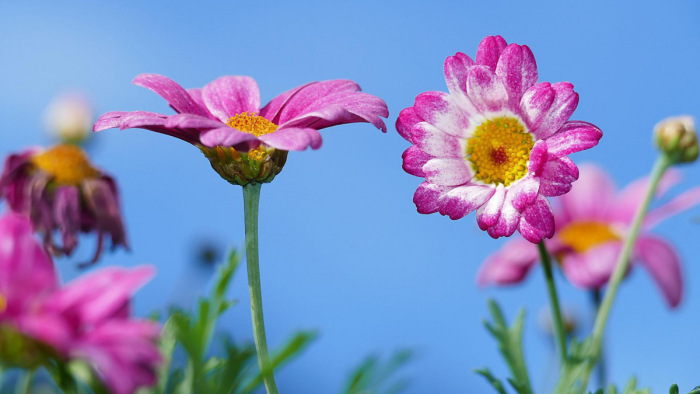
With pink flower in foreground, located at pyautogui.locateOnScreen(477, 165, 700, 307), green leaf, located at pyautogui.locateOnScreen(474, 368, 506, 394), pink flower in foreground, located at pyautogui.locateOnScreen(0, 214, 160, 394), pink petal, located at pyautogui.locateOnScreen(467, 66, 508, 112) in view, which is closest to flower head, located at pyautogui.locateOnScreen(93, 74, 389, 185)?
pink petal, located at pyautogui.locateOnScreen(467, 66, 508, 112)

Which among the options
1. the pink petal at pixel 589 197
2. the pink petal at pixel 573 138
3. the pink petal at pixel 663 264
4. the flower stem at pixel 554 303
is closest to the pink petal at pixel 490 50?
the pink petal at pixel 573 138

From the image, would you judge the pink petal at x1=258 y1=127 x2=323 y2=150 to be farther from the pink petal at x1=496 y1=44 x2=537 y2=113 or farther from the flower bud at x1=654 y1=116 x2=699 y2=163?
the flower bud at x1=654 y1=116 x2=699 y2=163

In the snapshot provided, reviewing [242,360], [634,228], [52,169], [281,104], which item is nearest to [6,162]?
[52,169]

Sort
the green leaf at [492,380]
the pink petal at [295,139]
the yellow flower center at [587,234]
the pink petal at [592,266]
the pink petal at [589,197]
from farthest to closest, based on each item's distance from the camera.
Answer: the pink petal at [589,197] < the yellow flower center at [587,234] < the pink petal at [592,266] < the green leaf at [492,380] < the pink petal at [295,139]

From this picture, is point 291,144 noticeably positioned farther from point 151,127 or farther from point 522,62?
point 522,62

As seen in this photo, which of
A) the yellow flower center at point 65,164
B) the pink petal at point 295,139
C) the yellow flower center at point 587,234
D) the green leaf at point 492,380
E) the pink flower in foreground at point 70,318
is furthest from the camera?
the yellow flower center at point 587,234

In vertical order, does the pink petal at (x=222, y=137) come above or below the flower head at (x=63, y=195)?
above

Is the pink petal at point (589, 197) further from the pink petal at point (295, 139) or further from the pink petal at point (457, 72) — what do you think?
the pink petal at point (295, 139)
